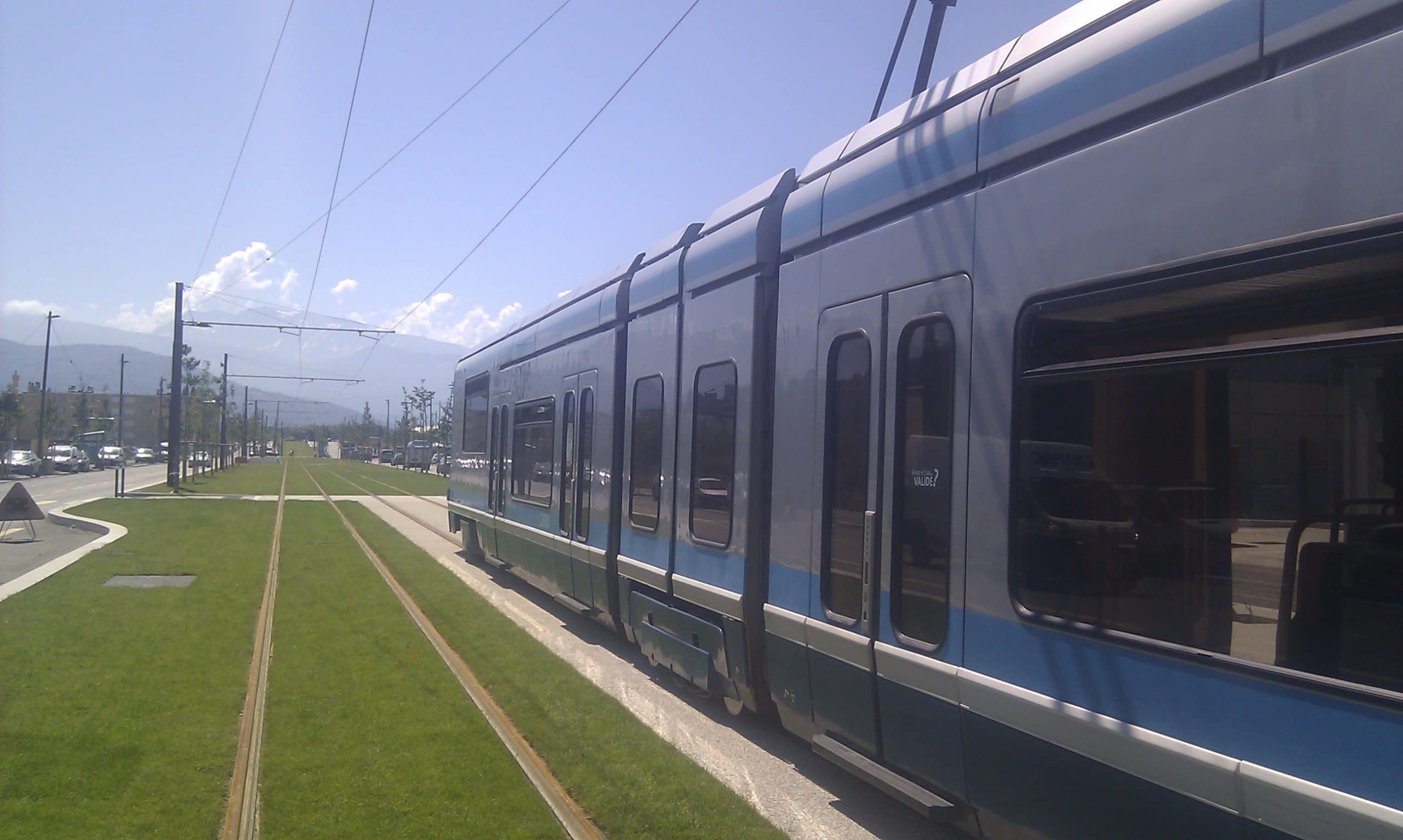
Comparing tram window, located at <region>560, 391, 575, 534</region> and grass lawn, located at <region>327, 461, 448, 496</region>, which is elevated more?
tram window, located at <region>560, 391, 575, 534</region>

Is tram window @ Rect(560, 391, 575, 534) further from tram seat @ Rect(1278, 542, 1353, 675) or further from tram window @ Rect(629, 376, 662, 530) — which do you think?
tram seat @ Rect(1278, 542, 1353, 675)

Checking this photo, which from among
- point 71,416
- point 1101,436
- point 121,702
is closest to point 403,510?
point 121,702

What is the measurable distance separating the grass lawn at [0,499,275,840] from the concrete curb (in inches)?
13.6

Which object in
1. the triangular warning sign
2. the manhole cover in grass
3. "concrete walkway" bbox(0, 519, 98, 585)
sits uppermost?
the triangular warning sign

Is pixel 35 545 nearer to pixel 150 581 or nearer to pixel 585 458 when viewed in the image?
pixel 150 581

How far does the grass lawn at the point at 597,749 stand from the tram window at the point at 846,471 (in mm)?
1322

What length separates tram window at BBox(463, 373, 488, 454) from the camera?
15.9 metres

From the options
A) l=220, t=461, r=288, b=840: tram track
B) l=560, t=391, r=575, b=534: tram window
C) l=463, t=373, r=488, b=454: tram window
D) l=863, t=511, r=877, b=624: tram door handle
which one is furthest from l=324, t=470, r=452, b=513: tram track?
l=863, t=511, r=877, b=624: tram door handle

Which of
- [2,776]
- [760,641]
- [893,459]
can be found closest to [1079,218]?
[893,459]

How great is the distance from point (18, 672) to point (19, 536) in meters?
14.7

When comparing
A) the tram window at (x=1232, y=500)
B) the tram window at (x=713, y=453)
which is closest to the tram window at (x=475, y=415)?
the tram window at (x=713, y=453)

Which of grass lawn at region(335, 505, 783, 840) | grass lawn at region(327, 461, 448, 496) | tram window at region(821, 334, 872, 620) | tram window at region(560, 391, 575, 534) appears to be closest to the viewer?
tram window at region(821, 334, 872, 620)

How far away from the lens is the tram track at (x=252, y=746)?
5.31 m

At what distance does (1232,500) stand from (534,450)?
9981 millimetres
